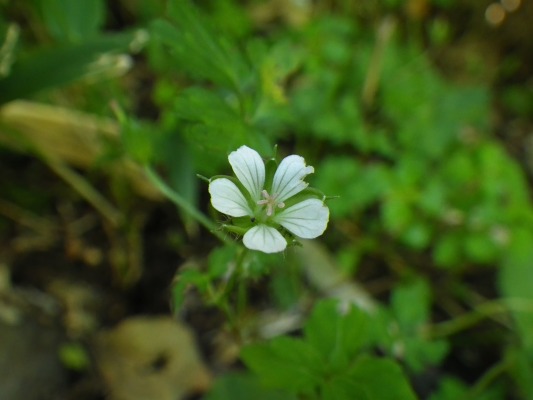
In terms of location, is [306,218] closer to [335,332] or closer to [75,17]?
[335,332]

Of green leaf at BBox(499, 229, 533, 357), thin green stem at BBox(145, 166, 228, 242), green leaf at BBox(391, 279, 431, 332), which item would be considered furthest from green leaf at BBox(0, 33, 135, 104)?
green leaf at BBox(499, 229, 533, 357)

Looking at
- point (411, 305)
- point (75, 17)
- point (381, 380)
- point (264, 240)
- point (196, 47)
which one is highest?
point (75, 17)

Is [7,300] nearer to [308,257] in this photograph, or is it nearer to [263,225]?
[308,257]

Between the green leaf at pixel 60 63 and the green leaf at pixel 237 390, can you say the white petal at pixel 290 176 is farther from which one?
the green leaf at pixel 60 63

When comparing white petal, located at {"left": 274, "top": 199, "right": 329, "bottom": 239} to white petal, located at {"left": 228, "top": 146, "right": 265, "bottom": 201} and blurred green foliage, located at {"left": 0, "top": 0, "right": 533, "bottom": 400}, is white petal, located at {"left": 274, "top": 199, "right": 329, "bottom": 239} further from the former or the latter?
blurred green foliage, located at {"left": 0, "top": 0, "right": 533, "bottom": 400}

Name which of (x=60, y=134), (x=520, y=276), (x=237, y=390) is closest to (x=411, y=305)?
(x=520, y=276)

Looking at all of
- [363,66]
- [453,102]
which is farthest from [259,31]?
[453,102]
